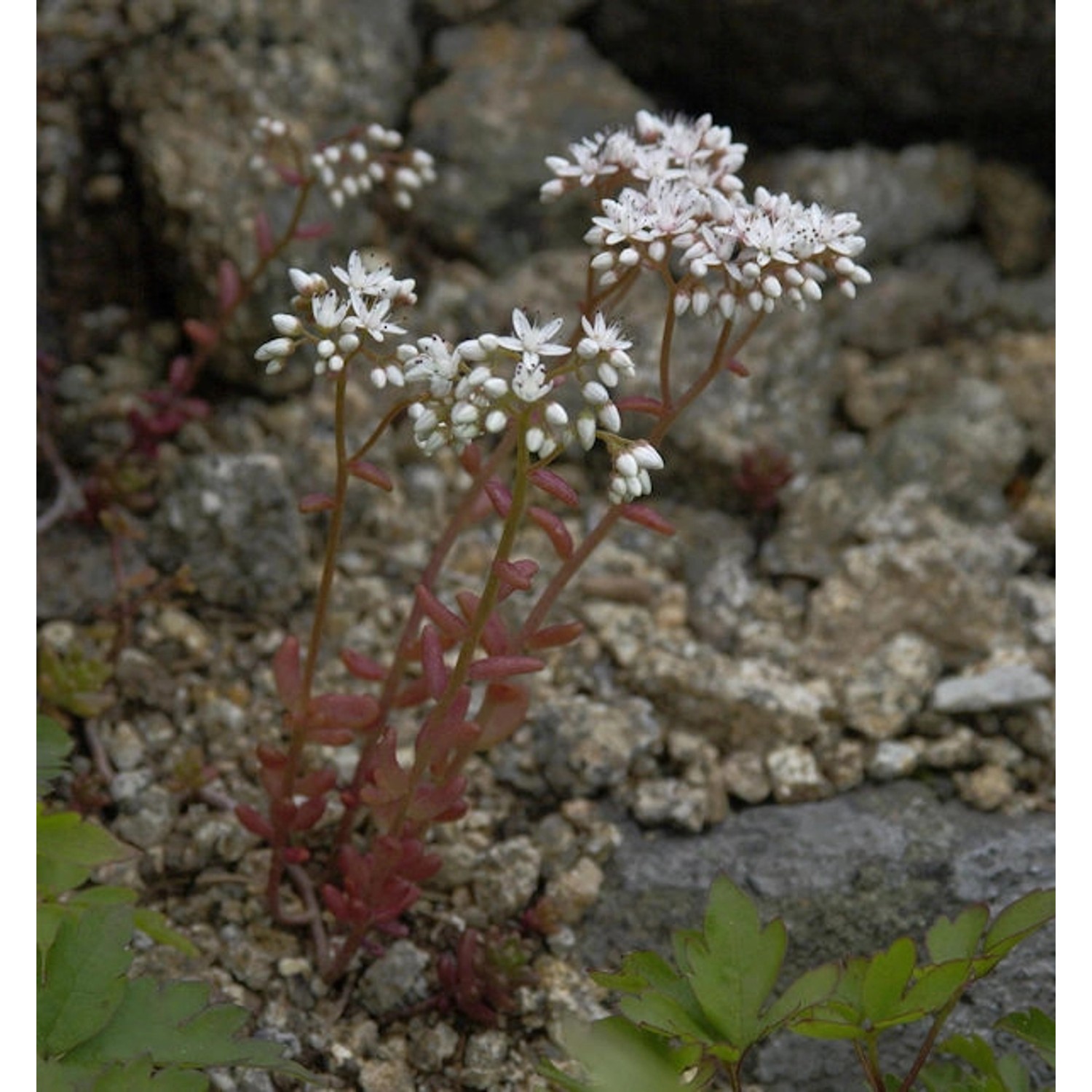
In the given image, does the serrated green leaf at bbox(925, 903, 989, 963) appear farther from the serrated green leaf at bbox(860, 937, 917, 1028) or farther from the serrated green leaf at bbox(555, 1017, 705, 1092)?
the serrated green leaf at bbox(555, 1017, 705, 1092)

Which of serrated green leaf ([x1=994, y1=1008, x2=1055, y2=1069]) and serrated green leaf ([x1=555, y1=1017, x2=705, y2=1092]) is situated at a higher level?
serrated green leaf ([x1=994, y1=1008, x2=1055, y2=1069])

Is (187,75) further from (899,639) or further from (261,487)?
(899,639)

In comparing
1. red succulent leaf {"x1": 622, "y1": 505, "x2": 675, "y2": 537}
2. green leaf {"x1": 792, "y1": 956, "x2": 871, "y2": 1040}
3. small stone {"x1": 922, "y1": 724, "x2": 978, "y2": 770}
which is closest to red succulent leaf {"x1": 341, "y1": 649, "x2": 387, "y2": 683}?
red succulent leaf {"x1": 622, "y1": 505, "x2": 675, "y2": 537}

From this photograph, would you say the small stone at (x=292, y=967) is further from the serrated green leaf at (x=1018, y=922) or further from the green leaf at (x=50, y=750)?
the serrated green leaf at (x=1018, y=922)

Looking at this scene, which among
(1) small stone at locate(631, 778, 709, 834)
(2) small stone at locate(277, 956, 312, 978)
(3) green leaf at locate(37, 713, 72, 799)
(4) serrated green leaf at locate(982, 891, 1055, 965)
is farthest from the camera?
(1) small stone at locate(631, 778, 709, 834)

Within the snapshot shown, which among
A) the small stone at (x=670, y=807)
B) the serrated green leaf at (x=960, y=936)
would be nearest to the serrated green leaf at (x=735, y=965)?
the serrated green leaf at (x=960, y=936)

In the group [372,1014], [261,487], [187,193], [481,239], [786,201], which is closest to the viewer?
[786,201]

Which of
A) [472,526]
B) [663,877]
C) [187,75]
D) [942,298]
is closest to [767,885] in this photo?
[663,877]
